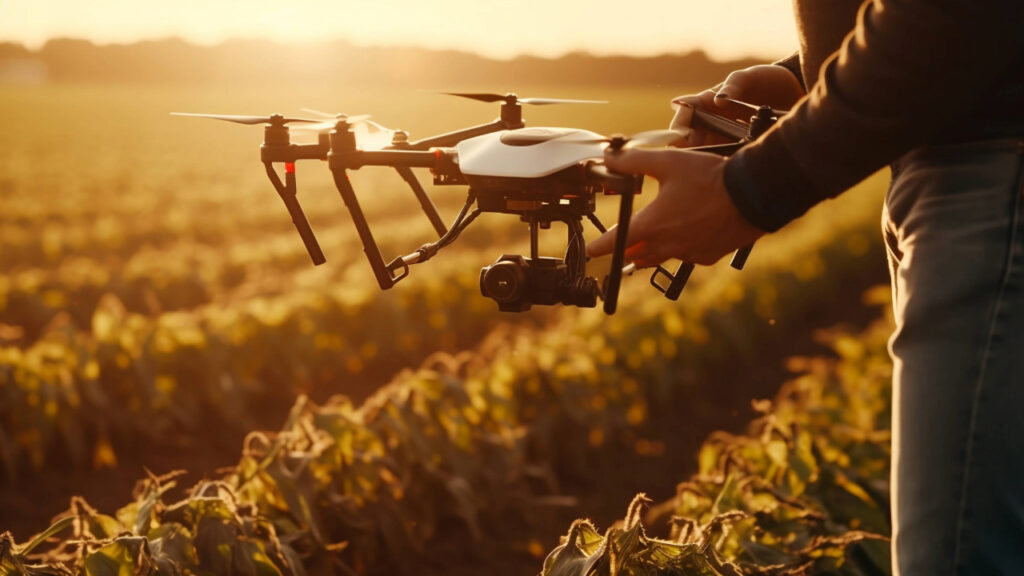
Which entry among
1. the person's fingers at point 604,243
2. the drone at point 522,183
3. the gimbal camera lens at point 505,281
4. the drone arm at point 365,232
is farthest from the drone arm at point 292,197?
the person's fingers at point 604,243

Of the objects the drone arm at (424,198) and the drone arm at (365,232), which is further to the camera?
the drone arm at (424,198)

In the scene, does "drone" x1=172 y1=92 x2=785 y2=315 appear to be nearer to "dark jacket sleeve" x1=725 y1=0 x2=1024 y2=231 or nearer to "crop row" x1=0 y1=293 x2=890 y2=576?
"dark jacket sleeve" x1=725 y1=0 x2=1024 y2=231

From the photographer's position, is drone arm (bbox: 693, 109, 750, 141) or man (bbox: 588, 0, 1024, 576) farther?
drone arm (bbox: 693, 109, 750, 141)

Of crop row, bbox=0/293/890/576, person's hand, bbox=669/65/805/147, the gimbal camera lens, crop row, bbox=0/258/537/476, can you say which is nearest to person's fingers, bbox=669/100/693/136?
person's hand, bbox=669/65/805/147

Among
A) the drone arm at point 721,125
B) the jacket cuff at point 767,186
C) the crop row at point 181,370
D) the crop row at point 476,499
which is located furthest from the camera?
the crop row at point 181,370

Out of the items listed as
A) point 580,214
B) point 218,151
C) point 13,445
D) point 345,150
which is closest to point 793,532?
point 580,214

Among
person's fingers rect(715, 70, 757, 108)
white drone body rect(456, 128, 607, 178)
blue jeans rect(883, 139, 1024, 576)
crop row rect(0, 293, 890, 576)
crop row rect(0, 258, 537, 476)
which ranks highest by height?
person's fingers rect(715, 70, 757, 108)

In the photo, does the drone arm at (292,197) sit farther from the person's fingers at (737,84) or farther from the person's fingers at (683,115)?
the person's fingers at (737,84)
